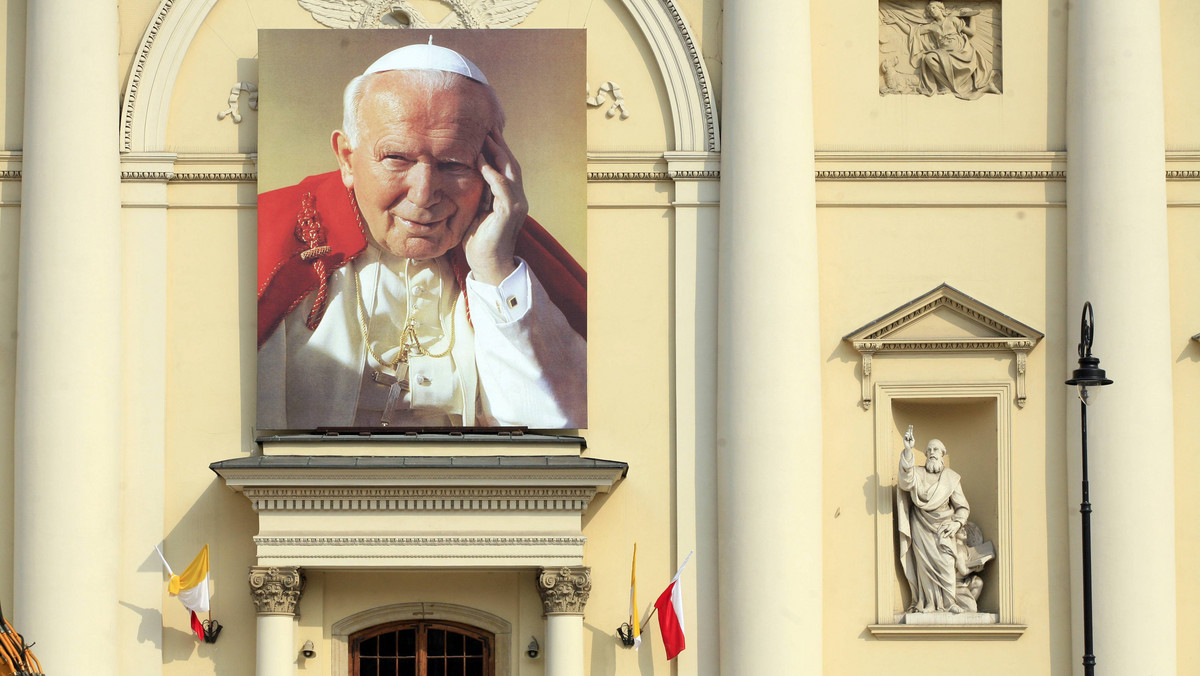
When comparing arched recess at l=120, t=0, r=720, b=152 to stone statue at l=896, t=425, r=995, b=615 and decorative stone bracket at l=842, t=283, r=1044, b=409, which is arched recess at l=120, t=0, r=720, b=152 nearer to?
decorative stone bracket at l=842, t=283, r=1044, b=409

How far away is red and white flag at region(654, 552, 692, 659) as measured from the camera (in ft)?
56.0

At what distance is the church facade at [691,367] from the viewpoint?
17234 mm

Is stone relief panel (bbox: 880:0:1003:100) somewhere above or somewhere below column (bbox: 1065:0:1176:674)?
above

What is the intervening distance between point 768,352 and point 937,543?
2546mm

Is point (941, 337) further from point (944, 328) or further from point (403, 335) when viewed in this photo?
point (403, 335)

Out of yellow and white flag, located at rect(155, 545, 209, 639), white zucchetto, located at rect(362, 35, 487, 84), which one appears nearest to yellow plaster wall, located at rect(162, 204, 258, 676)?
yellow and white flag, located at rect(155, 545, 209, 639)

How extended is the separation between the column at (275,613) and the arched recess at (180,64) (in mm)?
4570

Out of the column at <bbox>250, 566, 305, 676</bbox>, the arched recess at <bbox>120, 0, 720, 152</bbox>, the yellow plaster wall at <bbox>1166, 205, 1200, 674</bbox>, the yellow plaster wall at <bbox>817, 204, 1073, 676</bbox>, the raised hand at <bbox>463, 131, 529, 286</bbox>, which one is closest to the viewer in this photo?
the column at <bbox>250, 566, 305, 676</bbox>

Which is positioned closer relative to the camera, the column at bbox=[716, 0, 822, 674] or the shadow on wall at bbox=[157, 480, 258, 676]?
the column at bbox=[716, 0, 822, 674]

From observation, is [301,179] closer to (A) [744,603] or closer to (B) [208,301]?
(B) [208,301]

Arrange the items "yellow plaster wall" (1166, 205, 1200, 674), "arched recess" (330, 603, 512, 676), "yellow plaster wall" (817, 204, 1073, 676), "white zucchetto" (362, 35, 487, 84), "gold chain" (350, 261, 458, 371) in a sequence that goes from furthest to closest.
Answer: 1. "white zucchetto" (362, 35, 487, 84)
2. "gold chain" (350, 261, 458, 371)
3. "arched recess" (330, 603, 512, 676)
4. "yellow plaster wall" (817, 204, 1073, 676)
5. "yellow plaster wall" (1166, 205, 1200, 674)

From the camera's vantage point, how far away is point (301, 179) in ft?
59.3

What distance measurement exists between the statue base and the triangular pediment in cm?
262

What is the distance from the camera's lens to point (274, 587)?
17062 mm
